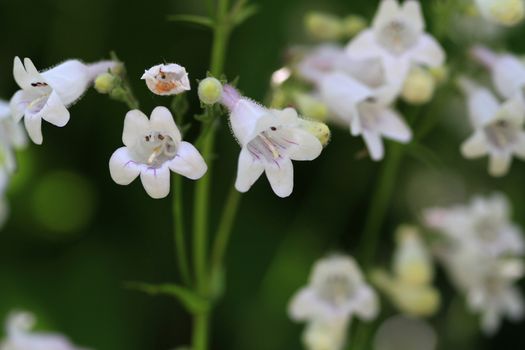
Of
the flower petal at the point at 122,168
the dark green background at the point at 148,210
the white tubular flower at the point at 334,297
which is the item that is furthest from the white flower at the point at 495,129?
the flower petal at the point at 122,168

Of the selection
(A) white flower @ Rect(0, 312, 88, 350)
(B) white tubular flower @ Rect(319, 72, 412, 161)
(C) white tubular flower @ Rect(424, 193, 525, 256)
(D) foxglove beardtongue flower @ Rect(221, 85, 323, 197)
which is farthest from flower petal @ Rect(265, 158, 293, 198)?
(C) white tubular flower @ Rect(424, 193, 525, 256)

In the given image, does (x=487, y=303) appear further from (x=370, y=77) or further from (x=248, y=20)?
(x=248, y=20)

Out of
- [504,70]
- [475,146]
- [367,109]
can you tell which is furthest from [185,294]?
[504,70]

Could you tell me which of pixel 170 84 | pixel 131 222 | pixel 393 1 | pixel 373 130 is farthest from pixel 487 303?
pixel 170 84

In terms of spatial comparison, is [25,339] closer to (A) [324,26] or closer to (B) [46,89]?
(B) [46,89]

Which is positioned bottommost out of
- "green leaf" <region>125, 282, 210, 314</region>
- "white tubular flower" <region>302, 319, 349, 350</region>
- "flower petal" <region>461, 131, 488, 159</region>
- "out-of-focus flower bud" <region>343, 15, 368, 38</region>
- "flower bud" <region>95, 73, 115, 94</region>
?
"green leaf" <region>125, 282, 210, 314</region>

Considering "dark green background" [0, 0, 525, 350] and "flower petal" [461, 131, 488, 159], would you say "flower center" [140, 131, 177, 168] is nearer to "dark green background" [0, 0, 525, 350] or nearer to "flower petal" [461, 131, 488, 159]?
"flower petal" [461, 131, 488, 159]
